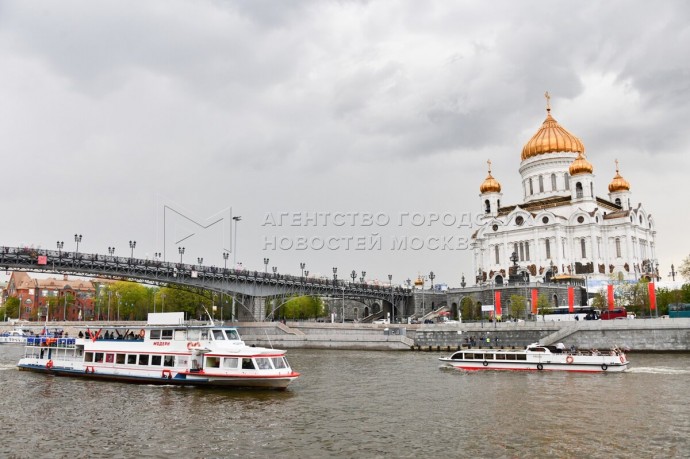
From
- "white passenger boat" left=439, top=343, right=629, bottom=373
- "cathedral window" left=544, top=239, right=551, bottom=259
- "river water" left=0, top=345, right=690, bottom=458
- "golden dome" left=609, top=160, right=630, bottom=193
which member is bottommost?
"river water" left=0, top=345, right=690, bottom=458

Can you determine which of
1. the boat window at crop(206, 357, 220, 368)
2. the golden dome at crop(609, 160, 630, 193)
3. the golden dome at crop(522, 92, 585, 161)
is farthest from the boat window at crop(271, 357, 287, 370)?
the golden dome at crop(609, 160, 630, 193)

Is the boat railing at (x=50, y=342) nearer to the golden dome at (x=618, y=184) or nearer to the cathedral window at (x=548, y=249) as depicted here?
the cathedral window at (x=548, y=249)

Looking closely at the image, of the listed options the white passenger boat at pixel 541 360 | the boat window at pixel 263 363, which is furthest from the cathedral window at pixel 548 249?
the boat window at pixel 263 363

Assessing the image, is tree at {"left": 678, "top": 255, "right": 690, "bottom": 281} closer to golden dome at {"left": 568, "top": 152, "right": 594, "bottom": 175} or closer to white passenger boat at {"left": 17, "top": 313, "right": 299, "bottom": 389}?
golden dome at {"left": 568, "top": 152, "right": 594, "bottom": 175}

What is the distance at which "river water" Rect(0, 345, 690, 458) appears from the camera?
20.8 meters

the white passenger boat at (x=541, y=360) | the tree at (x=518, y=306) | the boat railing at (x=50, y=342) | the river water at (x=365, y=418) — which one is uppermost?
the tree at (x=518, y=306)

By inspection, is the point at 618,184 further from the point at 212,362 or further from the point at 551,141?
the point at 212,362

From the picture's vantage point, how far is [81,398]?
32.8 m

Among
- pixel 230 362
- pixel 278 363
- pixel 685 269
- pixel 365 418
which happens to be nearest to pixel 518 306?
pixel 685 269

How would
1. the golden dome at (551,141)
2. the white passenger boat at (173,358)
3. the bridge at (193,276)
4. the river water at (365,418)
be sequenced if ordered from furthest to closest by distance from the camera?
the golden dome at (551,141) → the bridge at (193,276) → the white passenger boat at (173,358) → the river water at (365,418)

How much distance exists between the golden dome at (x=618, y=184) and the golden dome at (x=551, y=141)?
8.99 metres

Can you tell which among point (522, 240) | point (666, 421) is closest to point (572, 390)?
point (666, 421)

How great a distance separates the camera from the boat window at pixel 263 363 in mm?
34969

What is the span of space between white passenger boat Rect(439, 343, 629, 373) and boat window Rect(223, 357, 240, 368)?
64.3ft
